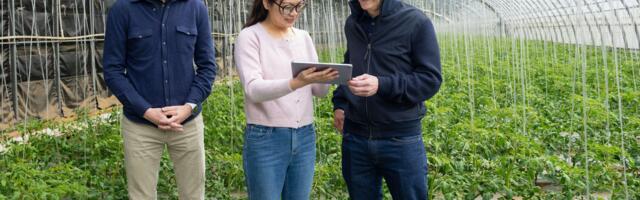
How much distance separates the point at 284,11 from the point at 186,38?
1.89ft

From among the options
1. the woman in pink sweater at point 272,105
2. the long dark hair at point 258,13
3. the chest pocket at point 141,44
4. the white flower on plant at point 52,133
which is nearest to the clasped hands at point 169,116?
the chest pocket at point 141,44

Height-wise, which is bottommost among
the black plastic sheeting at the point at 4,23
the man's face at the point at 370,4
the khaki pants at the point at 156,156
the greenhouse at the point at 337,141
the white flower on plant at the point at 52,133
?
the white flower on plant at the point at 52,133

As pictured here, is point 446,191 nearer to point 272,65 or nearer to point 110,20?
point 272,65

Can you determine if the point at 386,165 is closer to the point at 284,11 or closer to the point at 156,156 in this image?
the point at 284,11

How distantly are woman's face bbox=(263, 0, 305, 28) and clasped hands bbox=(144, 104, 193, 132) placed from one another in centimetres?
59

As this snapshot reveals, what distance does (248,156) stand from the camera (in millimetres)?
2258

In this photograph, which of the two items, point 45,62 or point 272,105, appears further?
point 45,62

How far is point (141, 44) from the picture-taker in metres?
2.47

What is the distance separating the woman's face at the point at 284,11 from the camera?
2146 mm

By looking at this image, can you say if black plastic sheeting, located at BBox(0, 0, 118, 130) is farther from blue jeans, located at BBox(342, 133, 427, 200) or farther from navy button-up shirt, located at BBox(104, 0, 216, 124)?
blue jeans, located at BBox(342, 133, 427, 200)

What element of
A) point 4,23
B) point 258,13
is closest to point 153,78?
point 258,13

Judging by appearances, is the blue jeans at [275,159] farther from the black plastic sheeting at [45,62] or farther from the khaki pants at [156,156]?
the black plastic sheeting at [45,62]

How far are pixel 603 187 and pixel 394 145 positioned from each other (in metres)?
1.87

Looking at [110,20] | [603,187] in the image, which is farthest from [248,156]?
[603,187]
